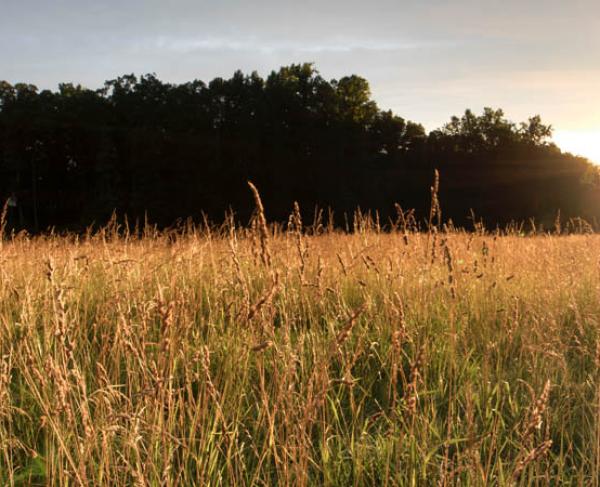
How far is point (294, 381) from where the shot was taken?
104 inches

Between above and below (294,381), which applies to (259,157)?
above

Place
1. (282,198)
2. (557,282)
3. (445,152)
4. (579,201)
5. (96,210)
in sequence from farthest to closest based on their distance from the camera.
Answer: (445,152) → (579,201) → (282,198) → (96,210) → (557,282)

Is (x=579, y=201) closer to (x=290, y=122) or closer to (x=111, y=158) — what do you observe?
(x=290, y=122)

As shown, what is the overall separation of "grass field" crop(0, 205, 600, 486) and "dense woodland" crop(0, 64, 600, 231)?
2159 cm

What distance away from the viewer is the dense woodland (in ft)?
85.0

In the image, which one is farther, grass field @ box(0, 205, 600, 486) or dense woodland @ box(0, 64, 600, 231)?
dense woodland @ box(0, 64, 600, 231)

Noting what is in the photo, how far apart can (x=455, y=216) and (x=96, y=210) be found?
19464 millimetres

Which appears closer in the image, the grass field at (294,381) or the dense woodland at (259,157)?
the grass field at (294,381)

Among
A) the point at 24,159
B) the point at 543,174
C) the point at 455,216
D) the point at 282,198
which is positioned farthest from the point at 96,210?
the point at 543,174

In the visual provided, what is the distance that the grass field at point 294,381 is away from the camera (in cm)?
175

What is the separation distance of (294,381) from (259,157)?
27992 mm

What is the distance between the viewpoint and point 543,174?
3534 centimetres

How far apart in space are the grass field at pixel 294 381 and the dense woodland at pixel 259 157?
70.8ft

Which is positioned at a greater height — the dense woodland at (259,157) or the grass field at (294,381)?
the dense woodland at (259,157)
